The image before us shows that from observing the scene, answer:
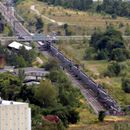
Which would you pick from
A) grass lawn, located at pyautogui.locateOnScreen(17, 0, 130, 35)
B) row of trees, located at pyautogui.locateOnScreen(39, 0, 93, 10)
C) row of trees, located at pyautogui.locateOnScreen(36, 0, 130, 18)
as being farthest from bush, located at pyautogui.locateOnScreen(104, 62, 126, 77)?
row of trees, located at pyautogui.locateOnScreen(39, 0, 93, 10)

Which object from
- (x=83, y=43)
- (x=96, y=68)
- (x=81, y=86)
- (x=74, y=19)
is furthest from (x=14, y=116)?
(x=74, y=19)

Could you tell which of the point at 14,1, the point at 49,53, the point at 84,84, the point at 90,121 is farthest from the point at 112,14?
the point at 90,121

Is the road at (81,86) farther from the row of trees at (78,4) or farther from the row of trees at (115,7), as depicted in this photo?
the row of trees at (115,7)

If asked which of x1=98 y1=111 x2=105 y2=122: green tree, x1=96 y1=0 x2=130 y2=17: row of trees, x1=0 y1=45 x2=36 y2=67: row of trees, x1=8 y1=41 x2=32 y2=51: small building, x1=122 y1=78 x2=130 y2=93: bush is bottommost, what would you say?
x1=98 y1=111 x2=105 y2=122: green tree

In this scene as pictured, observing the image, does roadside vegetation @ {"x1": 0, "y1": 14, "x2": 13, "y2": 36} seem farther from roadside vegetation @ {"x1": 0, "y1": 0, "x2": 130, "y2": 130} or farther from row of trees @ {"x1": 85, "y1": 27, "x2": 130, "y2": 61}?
row of trees @ {"x1": 85, "y1": 27, "x2": 130, "y2": 61}

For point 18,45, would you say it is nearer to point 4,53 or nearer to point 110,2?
point 4,53

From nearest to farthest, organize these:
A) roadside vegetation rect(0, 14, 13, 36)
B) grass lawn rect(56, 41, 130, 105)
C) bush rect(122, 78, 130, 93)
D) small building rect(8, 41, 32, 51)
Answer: grass lawn rect(56, 41, 130, 105)
bush rect(122, 78, 130, 93)
small building rect(8, 41, 32, 51)
roadside vegetation rect(0, 14, 13, 36)
